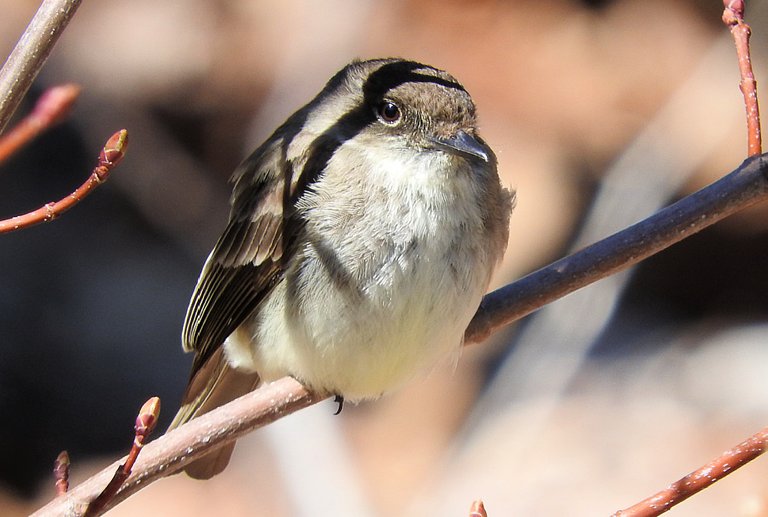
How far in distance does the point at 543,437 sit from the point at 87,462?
2143 mm

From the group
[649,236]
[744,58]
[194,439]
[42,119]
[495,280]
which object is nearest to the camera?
[42,119]

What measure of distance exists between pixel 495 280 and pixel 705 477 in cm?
389

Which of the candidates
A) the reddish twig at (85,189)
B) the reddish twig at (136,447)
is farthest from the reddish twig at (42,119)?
the reddish twig at (136,447)

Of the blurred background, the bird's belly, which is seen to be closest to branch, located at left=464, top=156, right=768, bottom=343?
the bird's belly

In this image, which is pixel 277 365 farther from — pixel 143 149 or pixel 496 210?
pixel 143 149

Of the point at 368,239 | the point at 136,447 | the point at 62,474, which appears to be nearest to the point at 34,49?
the point at 136,447

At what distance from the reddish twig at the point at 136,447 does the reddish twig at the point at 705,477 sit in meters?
0.69

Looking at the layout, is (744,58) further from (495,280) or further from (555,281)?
(495,280)

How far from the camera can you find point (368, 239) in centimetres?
275

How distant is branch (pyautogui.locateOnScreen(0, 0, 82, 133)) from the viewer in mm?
1615

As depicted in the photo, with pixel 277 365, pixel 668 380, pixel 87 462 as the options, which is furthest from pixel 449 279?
pixel 87 462

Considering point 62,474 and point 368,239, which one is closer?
point 62,474

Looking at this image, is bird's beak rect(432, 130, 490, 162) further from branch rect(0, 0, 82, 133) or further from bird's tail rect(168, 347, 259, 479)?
branch rect(0, 0, 82, 133)

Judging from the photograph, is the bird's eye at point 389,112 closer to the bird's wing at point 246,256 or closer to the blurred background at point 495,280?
the bird's wing at point 246,256
